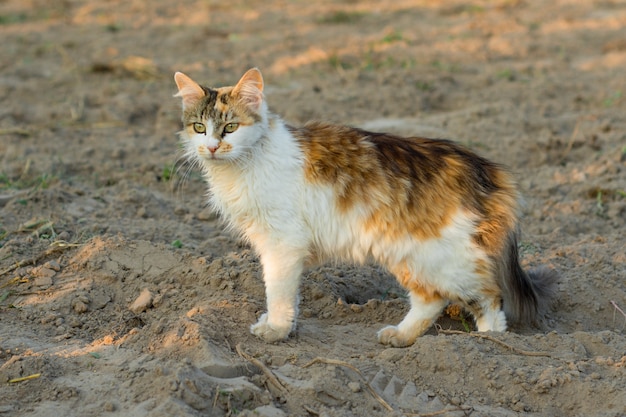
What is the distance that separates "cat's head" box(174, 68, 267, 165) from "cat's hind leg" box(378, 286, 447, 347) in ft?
4.05

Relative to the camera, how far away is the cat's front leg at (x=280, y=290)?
4.20 m

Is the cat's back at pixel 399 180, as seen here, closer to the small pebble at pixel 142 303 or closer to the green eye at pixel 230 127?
the green eye at pixel 230 127

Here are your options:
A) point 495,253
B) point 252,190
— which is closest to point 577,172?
point 495,253

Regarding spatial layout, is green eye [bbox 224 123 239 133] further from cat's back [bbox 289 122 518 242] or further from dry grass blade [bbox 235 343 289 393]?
dry grass blade [bbox 235 343 289 393]

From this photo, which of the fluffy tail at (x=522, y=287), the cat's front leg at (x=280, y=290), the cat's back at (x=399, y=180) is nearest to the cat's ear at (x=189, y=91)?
the cat's back at (x=399, y=180)

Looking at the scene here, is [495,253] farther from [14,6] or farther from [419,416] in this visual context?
[14,6]

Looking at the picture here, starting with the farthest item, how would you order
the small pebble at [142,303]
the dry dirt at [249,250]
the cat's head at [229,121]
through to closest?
the small pebble at [142,303] → the cat's head at [229,121] → the dry dirt at [249,250]

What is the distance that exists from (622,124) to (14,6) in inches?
447

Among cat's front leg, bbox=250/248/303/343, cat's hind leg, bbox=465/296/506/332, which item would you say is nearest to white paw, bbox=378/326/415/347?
cat's hind leg, bbox=465/296/506/332

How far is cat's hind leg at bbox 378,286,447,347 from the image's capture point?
A: 14.5 feet

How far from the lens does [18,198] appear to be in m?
6.02

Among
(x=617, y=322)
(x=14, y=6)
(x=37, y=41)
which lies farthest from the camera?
(x=14, y=6)

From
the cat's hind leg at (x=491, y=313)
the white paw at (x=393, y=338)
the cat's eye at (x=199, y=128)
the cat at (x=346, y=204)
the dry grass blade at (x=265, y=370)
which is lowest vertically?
the white paw at (x=393, y=338)

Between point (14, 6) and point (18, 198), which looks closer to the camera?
point (18, 198)
